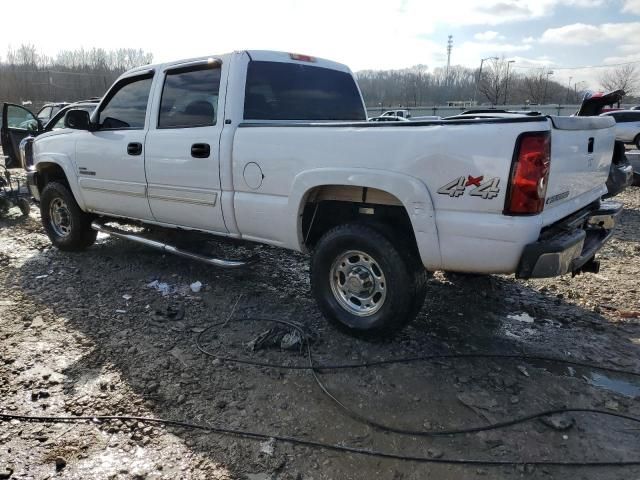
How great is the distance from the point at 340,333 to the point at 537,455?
164cm

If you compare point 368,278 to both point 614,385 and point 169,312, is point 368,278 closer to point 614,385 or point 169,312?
point 614,385

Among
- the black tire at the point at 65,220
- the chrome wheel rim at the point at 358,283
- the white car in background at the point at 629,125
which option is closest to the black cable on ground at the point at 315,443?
the chrome wheel rim at the point at 358,283

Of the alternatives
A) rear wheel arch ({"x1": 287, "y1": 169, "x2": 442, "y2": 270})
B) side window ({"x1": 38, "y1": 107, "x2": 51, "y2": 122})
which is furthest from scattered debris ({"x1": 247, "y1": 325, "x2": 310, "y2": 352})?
side window ({"x1": 38, "y1": 107, "x2": 51, "y2": 122})

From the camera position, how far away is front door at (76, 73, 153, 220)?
15.3 ft

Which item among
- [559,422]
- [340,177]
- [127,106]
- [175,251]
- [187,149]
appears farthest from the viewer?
[127,106]

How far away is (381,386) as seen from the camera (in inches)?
120

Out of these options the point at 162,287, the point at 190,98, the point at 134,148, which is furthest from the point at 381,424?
the point at 134,148

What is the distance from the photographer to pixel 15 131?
1032 cm

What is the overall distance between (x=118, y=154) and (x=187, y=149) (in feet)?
3.61

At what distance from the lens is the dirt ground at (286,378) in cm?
244

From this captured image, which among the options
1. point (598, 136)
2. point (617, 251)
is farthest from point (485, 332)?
point (617, 251)

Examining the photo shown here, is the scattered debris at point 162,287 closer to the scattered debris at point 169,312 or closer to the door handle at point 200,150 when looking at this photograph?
the scattered debris at point 169,312

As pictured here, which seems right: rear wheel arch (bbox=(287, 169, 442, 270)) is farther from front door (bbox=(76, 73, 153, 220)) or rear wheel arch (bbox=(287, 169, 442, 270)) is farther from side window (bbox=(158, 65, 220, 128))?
front door (bbox=(76, 73, 153, 220))

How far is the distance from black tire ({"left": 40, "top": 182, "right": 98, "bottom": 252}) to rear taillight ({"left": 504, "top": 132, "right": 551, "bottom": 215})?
4.91 meters
